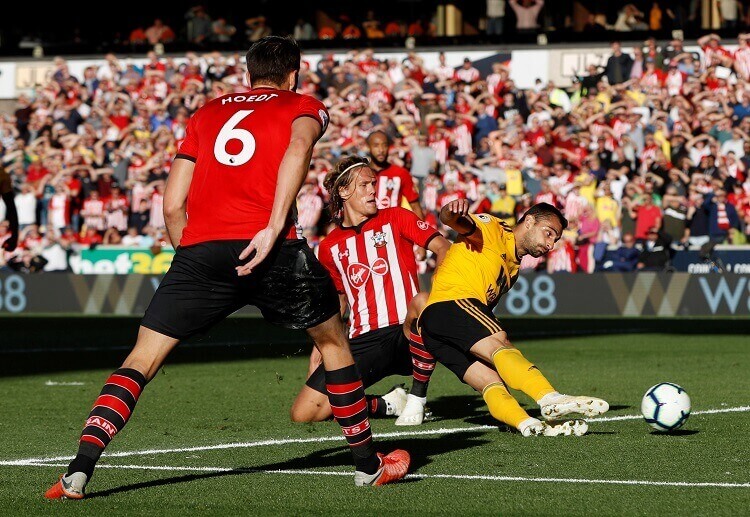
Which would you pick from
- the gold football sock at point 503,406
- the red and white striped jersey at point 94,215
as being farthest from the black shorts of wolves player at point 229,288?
the red and white striped jersey at point 94,215

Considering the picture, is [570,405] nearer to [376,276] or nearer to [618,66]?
[376,276]

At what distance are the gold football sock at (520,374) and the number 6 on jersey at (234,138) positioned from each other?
242 centimetres

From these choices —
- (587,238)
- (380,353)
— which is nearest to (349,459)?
(380,353)

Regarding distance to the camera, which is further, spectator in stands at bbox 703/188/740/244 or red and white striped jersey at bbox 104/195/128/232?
red and white striped jersey at bbox 104/195/128/232

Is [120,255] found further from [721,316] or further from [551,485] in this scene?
[551,485]

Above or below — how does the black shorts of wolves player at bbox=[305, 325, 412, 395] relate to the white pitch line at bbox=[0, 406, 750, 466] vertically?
above

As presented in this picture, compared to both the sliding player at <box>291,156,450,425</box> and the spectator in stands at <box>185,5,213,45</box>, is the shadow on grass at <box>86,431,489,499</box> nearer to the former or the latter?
the sliding player at <box>291,156,450,425</box>

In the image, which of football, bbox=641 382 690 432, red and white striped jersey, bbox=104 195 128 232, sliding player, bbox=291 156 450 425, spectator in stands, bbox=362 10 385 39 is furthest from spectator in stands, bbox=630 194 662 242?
football, bbox=641 382 690 432

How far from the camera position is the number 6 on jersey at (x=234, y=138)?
6539 mm

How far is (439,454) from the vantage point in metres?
7.93

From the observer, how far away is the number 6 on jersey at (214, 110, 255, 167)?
21.5ft

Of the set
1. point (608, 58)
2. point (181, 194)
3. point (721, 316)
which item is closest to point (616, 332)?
point (721, 316)

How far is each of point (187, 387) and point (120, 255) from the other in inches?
569

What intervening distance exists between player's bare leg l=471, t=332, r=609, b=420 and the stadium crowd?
49.3 feet
